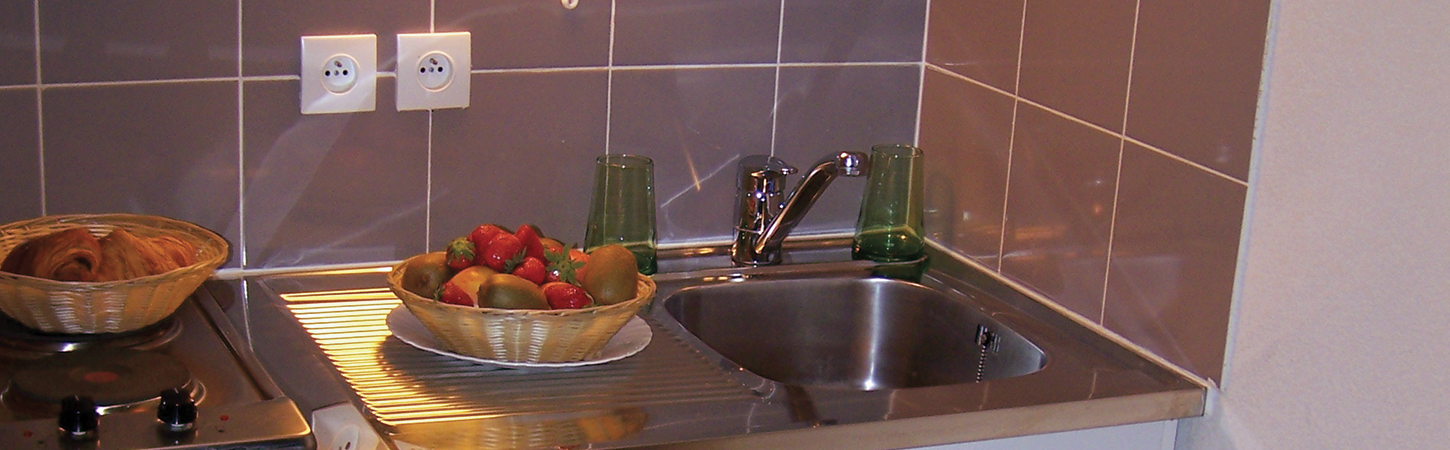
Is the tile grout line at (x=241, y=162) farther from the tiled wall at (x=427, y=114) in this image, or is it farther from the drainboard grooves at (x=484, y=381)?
the drainboard grooves at (x=484, y=381)

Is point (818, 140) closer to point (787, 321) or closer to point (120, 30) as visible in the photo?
point (787, 321)

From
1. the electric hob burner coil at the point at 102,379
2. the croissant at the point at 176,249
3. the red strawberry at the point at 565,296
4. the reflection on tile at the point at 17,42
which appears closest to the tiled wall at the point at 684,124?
the reflection on tile at the point at 17,42

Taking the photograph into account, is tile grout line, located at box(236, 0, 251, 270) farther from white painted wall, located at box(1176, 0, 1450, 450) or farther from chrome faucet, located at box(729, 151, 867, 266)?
white painted wall, located at box(1176, 0, 1450, 450)

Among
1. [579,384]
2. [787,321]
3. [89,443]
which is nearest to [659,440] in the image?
[579,384]

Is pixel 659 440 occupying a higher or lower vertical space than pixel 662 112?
lower

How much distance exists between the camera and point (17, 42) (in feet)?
4.76

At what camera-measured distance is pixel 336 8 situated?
5.19 ft

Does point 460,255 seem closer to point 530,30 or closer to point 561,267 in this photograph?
point 561,267

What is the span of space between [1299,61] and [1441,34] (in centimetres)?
15

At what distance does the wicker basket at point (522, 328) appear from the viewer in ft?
4.42

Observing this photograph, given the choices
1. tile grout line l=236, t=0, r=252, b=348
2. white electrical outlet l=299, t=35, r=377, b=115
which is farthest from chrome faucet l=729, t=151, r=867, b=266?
tile grout line l=236, t=0, r=252, b=348

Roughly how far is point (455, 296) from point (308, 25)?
0.39 meters

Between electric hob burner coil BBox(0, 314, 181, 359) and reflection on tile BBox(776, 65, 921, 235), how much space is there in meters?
0.78

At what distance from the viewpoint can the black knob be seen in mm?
1167
